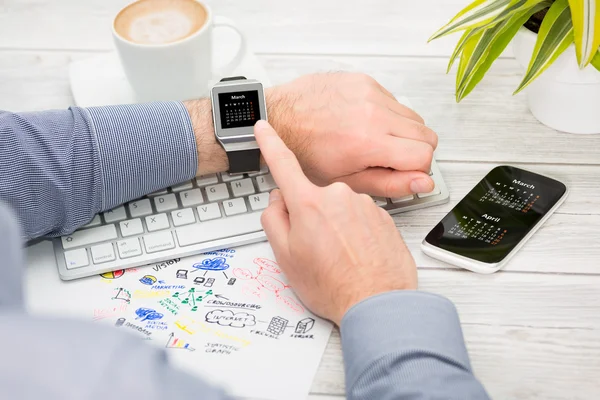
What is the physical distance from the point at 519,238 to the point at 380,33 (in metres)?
0.45

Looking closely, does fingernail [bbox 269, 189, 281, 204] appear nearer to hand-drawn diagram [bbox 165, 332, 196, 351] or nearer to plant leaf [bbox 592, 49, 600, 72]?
hand-drawn diagram [bbox 165, 332, 196, 351]

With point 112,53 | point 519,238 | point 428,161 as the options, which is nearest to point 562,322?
point 519,238

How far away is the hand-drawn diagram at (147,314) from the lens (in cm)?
75

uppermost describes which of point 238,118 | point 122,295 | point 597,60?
point 597,60

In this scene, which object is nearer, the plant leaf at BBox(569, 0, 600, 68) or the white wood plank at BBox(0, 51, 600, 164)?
the plant leaf at BBox(569, 0, 600, 68)

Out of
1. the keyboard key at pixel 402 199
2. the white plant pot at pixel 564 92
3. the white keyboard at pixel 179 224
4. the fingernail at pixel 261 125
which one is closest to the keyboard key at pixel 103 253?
the white keyboard at pixel 179 224

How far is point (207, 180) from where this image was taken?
0.89 meters

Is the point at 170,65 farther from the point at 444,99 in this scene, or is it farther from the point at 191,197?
the point at 444,99

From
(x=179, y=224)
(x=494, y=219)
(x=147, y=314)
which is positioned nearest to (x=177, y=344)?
(x=147, y=314)

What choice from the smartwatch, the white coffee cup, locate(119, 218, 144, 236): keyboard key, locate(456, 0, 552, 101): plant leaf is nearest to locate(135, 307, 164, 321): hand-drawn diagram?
locate(119, 218, 144, 236): keyboard key

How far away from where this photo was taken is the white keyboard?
2.61ft

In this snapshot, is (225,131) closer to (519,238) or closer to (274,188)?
(274,188)

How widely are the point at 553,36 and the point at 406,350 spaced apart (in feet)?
1.40

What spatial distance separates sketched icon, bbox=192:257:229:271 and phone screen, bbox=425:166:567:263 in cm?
22
